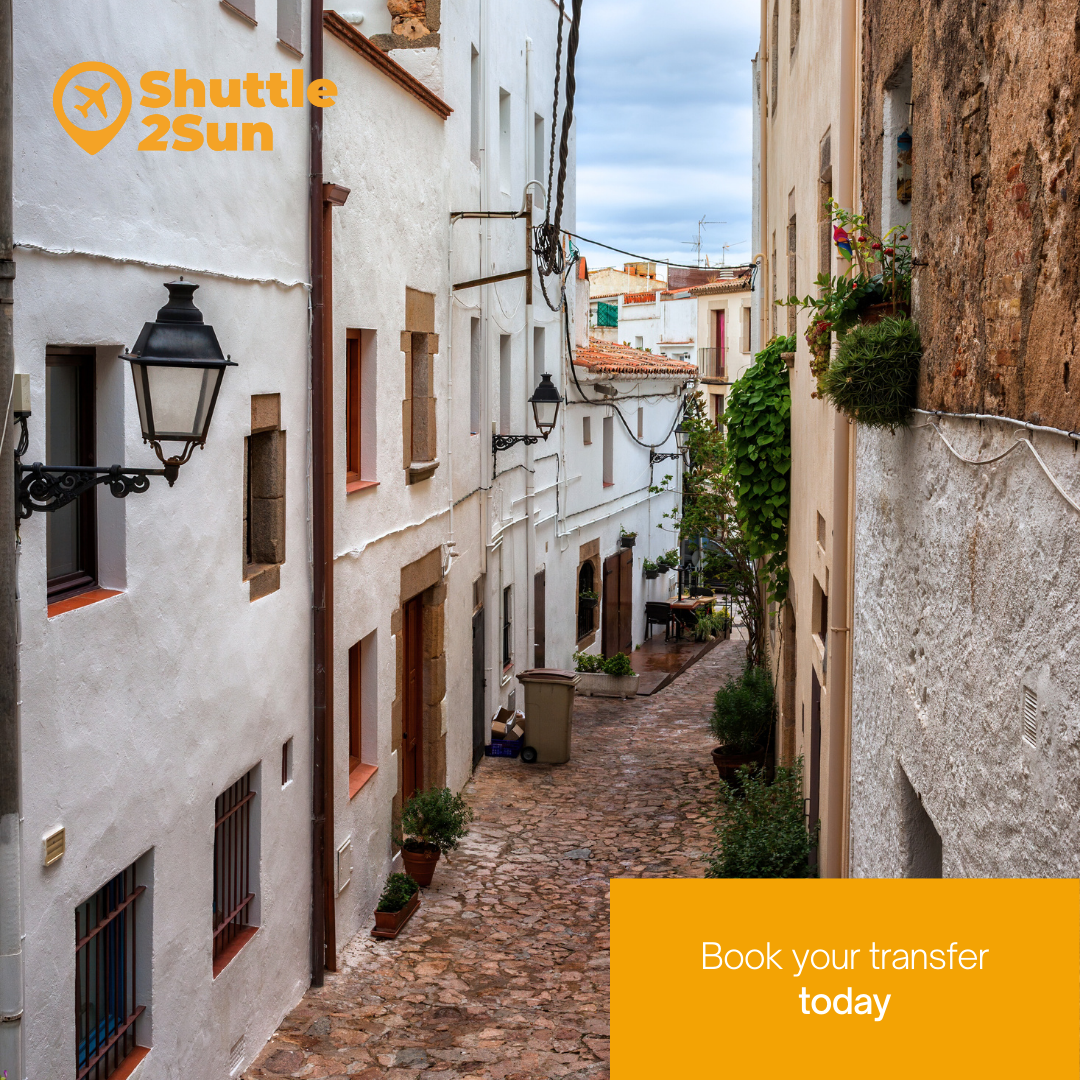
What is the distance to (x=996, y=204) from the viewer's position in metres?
3.66

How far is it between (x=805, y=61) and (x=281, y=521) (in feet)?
17.1

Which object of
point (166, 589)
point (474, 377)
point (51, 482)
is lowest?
point (166, 589)

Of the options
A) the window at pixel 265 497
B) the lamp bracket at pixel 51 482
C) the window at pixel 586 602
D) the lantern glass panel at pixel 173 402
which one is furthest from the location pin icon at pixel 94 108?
the window at pixel 586 602

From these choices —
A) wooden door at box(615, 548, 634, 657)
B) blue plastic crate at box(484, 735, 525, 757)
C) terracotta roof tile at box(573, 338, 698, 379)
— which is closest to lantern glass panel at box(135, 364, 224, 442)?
blue plastic crate at box(484, 735, 525, 757)

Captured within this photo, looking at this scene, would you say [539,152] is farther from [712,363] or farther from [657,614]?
[712,363]

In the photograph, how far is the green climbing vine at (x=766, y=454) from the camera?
10891 mm

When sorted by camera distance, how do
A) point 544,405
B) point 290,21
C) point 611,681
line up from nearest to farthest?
point 290,21 < point 544,405 < point 611,681

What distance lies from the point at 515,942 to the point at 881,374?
5.87 meters

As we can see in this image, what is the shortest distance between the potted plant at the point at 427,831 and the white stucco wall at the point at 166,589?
6.93ft

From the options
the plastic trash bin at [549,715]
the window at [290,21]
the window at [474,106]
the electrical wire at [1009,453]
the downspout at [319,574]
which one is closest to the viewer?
the electrical wire at [1009,453]

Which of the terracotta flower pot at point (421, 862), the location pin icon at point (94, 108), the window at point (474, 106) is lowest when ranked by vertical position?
the terracotta flower pot at point (421, 862)

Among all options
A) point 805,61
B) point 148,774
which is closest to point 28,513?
point 148,774

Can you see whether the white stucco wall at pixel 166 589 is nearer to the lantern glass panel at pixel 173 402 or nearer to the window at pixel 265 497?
the window at pixel 265 497

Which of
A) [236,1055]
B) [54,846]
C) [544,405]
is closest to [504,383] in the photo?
[544,405]
